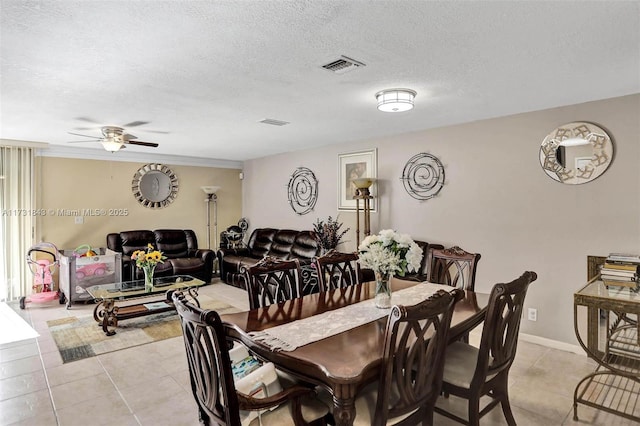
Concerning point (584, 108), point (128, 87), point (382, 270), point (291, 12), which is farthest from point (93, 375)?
point (584, 108)

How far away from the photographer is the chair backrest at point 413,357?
1502 millimetres

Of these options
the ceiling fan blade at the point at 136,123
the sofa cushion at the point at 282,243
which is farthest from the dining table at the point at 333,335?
the sofa cushion at the point at 282,243

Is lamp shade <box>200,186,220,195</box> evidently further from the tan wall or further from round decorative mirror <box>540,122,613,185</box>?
round decorative mirror <box>540,122,613,185</box>

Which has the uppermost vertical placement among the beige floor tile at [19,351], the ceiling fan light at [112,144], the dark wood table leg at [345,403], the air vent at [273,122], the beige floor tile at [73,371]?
the air vent at [273,122]

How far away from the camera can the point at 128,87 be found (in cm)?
295

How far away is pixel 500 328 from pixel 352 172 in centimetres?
387

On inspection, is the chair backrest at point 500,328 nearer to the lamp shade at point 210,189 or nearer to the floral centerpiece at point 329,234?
the floral centerpiece at point 329,234

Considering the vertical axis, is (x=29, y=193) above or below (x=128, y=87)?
below

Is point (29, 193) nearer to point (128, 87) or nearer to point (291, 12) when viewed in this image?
point (128, 87)

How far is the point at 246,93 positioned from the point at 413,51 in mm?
1494

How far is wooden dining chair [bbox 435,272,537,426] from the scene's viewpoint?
1910 mm

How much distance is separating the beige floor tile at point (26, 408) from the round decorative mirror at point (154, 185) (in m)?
4.51

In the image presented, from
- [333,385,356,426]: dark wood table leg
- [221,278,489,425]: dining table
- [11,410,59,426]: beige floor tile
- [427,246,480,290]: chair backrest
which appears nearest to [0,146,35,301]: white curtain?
[11,410,59,426]: beige floor tile

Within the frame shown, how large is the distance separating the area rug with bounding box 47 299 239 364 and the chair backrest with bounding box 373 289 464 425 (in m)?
3.09
